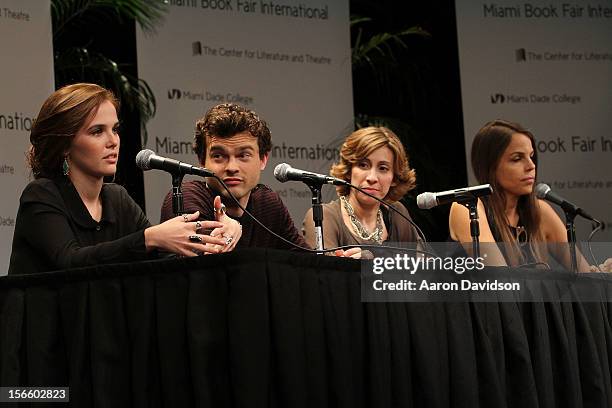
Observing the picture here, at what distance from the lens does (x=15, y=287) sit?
273 cm

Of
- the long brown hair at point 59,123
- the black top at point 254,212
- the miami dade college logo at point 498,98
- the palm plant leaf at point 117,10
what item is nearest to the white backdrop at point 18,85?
the palm plant leaf at point 117,10

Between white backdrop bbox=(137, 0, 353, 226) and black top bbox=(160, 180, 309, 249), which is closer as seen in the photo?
black top bbox=(160, 180, 309, 249)

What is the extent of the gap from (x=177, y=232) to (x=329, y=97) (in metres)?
3.34

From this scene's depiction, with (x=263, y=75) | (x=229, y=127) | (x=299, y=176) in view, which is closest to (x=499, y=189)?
(x=229, y=127)

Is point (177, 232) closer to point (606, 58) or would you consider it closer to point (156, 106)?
point (156, 106)

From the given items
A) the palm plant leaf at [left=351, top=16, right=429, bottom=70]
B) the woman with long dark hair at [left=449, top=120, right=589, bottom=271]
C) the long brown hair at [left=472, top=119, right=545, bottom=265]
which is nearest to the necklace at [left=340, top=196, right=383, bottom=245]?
the woman with long dark hair at [left=449, top=120, right=589, bottom=271]

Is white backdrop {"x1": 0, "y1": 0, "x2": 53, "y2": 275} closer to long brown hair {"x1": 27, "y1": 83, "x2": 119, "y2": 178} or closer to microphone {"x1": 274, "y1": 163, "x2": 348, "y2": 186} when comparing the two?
long brown hair {"x1": 27, "y1": 83, "x2": 119, "y2": 178}

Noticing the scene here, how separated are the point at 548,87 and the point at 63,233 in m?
3.98

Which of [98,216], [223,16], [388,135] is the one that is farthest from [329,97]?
[98,216]

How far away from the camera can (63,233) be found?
3010mm

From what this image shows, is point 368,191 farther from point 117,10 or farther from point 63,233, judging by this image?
point 117,10

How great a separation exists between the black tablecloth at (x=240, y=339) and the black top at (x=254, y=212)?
0.95m

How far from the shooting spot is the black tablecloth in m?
2.50

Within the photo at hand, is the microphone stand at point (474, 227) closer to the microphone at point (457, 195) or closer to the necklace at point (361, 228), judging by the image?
the microphone at point (457, 195)
